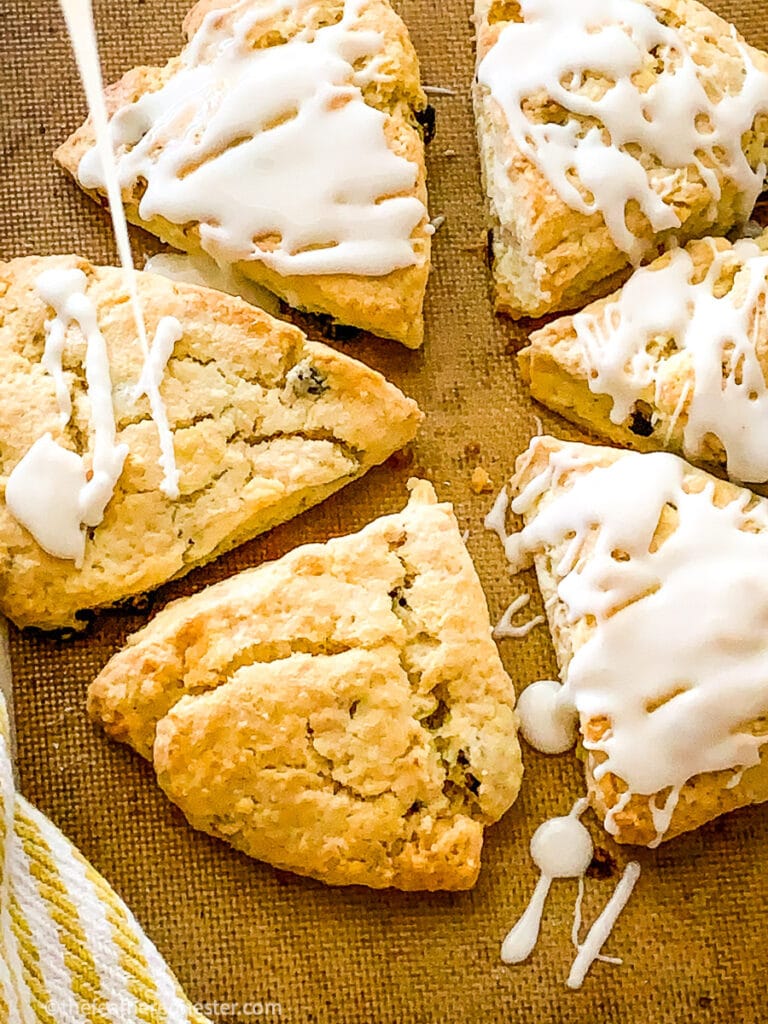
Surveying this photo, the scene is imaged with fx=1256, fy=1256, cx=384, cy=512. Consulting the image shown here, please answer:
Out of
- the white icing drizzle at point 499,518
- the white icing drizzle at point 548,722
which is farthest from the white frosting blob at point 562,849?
the white icing drizzle at point 499,518

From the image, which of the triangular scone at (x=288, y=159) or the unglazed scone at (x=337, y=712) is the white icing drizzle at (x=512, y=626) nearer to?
the unglazed scone at (x=337, y=712)

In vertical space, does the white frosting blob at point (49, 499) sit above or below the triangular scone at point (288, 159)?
below

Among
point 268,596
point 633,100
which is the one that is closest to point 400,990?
point 268,596

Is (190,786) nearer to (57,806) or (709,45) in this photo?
(57,806)

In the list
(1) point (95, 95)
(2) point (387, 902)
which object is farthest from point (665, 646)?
(1) point (95, 95)

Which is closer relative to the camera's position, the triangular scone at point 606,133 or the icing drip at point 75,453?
the icing drip at point 75,453
